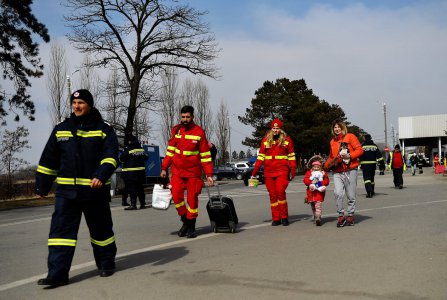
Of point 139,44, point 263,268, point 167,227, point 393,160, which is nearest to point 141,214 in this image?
point 167,227

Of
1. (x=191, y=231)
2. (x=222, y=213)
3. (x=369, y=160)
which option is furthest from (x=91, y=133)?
(x=369, y=160)

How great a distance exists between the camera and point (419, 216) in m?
9.97

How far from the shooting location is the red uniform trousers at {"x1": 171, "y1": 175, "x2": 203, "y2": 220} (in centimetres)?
806

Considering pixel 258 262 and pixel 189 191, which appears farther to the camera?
pixel 189 191

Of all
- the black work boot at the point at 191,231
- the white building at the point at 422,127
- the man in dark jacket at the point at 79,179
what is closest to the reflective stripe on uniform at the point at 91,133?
the man in dark jacket at the point at 79,179

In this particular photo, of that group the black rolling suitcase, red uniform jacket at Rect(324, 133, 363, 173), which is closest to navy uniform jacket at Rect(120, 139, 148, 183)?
the black rolling suitcase

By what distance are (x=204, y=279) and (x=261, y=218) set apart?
5.46 metres

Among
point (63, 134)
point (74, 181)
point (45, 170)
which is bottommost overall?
point (74, 181)

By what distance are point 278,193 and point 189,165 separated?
1.92 metres

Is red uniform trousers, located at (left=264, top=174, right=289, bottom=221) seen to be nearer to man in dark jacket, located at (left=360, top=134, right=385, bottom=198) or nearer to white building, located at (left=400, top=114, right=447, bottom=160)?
man in dark jacket, located at (left=360, top=134, right=385, bottom=198)

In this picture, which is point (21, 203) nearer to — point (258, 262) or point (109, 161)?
point (109, 161)

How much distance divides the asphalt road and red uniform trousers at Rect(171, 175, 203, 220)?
438 millimetres

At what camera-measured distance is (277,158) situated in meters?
9.32

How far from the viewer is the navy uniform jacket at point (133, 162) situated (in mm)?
13594
